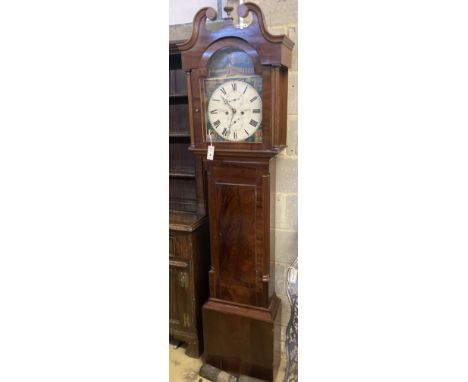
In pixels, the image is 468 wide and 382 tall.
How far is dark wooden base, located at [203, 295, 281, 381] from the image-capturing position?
162 cm

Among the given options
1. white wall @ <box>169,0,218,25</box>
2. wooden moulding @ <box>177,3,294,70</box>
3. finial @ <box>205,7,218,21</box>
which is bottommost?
wooden moulding @ <box>177,3,294,70</box>

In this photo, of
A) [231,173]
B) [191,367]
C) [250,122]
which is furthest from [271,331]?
[250,122]

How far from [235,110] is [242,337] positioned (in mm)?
1012

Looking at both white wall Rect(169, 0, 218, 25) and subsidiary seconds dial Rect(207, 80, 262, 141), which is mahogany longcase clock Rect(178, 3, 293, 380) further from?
white wall Rect(169, 0, 218, 25)

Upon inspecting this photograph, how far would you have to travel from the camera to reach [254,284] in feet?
5.31

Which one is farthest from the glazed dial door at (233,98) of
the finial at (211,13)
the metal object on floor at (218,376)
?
the metal object on floor at (218,376)

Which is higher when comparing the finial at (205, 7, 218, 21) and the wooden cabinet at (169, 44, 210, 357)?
the finial at (205, 7, 218, 21)

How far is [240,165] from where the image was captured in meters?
1.53

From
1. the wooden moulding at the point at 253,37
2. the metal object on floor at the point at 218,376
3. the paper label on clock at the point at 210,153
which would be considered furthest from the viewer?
the metal object on floor at the point at 218,376

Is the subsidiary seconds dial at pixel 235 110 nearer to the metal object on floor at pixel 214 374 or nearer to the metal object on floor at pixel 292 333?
the metal object on floor at pixel 292 333

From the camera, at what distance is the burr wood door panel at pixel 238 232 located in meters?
1.54

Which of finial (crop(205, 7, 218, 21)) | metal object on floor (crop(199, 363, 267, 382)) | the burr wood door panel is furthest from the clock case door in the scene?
finial (crop(205, 7, 218, 21))
